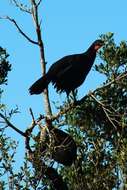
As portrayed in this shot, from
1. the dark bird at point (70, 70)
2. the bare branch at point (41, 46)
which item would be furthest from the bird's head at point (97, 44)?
the bare branch at point (41, 46)

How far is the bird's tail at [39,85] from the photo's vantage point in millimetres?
13812

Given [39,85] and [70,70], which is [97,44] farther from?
[39,85]

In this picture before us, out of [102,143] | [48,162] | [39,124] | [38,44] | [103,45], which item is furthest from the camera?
[103,45]

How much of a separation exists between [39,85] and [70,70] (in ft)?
5.17

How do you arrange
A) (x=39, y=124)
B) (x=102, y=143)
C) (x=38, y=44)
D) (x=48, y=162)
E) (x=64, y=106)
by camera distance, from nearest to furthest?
(x=48, y=162)
(x=102, y=143)
(x=39, y=124)
(x=64, y=106)
(x=38, y=44)

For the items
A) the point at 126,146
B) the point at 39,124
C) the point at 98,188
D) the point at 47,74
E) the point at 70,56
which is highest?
the point at 70,56

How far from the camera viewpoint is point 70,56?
15.9 meters

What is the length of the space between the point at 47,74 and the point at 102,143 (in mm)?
3977

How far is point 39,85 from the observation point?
1392 centimetres

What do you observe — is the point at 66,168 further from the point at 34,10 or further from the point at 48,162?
the point at 48,162

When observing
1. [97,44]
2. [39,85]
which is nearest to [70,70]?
[97,44]

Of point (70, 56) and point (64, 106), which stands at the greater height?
point (70, 56)

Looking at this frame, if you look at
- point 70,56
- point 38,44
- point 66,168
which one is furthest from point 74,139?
point 70,56

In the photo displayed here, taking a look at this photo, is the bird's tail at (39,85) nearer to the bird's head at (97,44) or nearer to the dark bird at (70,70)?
the dark bird at (70,70)
